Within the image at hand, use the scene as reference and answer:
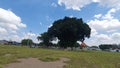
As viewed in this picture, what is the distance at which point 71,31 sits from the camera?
248ft

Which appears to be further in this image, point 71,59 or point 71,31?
point 71,31

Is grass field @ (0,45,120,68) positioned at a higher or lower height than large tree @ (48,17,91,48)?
lower

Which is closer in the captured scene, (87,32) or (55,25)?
(87,32)

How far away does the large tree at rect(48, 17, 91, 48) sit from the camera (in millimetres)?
76188

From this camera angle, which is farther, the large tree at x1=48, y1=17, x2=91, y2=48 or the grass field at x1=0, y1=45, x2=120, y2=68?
the large tree at x1=48, y1=17, x2=91, y2=48

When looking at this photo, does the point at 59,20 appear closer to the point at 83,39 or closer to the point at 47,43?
the point at 83,39

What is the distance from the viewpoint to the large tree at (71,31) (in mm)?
76188

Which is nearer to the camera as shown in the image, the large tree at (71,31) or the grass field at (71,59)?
the grass field at (71,59)

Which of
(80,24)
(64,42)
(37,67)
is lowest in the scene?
(37,67)

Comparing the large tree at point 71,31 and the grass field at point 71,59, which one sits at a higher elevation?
the large tree at point 71,31

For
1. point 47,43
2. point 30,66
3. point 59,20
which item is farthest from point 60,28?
point 30,66

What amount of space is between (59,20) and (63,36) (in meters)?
8.69

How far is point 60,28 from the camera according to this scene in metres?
77.2

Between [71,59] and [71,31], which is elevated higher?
[71,31]
